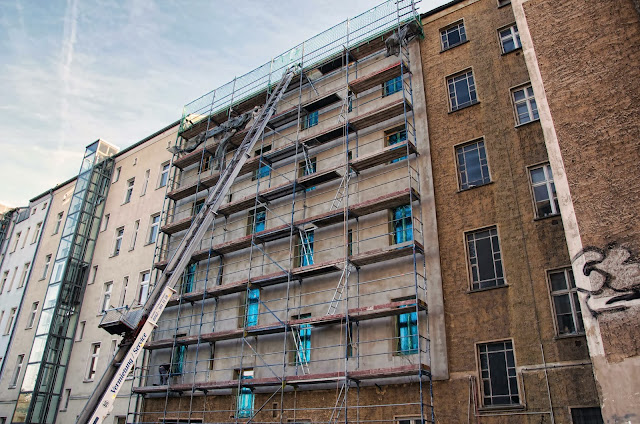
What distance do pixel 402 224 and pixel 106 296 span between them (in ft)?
50.1

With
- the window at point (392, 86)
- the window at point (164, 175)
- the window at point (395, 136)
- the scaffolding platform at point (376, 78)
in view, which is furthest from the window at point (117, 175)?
the window at point (395, 136)

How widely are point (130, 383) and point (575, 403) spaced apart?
15.9 metres

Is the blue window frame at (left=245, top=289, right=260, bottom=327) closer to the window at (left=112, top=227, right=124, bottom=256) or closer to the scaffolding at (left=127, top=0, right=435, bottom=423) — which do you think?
→ the scaffolding at (left=127, top=0, right=435, bottom=423)

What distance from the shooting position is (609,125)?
11.0 meters

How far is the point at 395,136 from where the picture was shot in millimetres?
16625

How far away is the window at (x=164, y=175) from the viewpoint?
24.0 meters

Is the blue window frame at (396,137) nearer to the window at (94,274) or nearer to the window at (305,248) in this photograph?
the window at (305,248)

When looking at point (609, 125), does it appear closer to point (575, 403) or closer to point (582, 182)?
point (582, 182)

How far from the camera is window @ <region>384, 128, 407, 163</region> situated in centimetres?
1633

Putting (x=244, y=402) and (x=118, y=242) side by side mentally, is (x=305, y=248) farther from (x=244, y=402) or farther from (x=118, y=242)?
(x=118, y=242)

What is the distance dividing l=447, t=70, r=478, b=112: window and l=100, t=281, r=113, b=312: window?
17182mm

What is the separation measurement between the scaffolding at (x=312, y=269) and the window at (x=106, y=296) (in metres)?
3.88

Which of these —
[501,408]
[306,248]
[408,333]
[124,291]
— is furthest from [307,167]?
[124,291]

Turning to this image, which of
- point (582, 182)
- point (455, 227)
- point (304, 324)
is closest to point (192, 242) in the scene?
point (304, 324)
